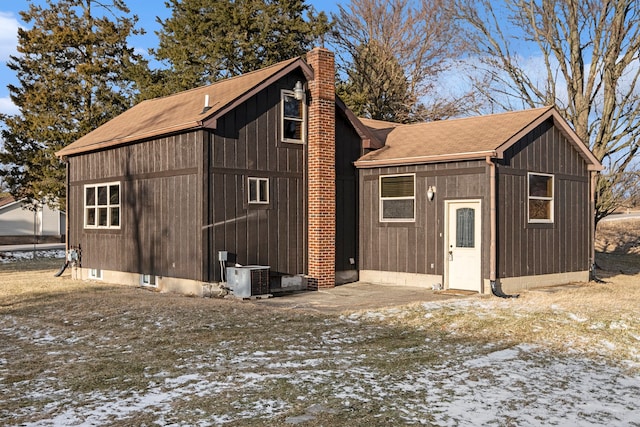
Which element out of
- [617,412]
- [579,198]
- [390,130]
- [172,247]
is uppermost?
[390,130]

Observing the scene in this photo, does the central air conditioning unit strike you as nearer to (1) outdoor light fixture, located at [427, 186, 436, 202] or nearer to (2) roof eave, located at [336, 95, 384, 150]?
(1) outdoor light fixture, located at [427, 186, 436, 202]

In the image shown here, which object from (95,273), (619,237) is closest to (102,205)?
(95,273)

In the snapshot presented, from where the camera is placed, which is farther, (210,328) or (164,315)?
(164,315)

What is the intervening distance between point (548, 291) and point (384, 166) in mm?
4902

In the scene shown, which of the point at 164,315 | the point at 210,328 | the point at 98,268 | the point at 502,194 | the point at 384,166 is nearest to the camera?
the point at 210,328

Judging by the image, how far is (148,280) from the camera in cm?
1558

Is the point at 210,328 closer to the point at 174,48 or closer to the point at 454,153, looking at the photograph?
the point at 454,153

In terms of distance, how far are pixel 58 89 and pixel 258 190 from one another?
19326 mm

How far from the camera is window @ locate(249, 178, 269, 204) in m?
14.7

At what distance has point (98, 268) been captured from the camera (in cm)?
1738

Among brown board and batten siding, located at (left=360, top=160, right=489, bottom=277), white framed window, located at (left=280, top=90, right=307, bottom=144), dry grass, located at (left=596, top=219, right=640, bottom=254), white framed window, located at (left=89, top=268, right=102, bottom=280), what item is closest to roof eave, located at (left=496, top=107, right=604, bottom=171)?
brown board and batten siding, located at (left=360, top=160, right=489, bottom=277)

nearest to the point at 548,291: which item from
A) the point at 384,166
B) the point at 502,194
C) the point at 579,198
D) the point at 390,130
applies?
the point at 502,194

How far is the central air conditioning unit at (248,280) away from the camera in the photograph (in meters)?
13.4

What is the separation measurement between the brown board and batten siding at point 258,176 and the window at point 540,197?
5457 millimetres
